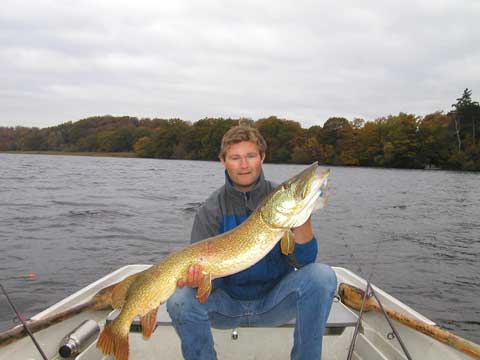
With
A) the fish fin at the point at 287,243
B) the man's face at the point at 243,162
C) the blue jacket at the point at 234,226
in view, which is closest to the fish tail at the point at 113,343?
the blue jacket at the point at 234,226

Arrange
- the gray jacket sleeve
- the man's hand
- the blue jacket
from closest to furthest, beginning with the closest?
the man's hand
the blue jacket
the gray jacket sleeve

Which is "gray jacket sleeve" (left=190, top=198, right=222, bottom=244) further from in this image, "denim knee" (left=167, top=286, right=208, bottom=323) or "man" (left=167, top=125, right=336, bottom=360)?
"denim knee" (left=167, top=286, right=208, bottom=323)

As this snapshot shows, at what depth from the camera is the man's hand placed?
2.60 m

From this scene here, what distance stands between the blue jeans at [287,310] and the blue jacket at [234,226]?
13 cm

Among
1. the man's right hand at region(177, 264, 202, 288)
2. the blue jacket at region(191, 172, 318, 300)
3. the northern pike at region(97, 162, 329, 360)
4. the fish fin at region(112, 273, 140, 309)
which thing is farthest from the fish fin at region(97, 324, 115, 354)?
the blue jacket at region(191, 172, 318, 300)

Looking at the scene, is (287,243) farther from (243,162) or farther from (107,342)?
(107,342)

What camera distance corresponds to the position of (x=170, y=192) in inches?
773

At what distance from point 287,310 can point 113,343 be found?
1112 millimetres

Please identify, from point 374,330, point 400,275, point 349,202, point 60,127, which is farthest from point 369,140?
point 60,127

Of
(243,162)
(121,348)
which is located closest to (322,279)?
(243,162)

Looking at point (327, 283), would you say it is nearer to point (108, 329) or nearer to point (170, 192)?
point (108, 329)

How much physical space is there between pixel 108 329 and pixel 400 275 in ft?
22.9

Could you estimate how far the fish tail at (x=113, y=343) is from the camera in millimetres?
2393

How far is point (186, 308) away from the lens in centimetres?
253
